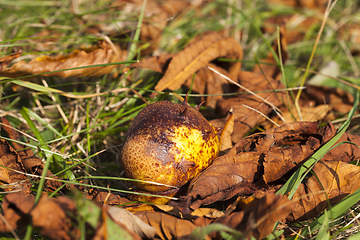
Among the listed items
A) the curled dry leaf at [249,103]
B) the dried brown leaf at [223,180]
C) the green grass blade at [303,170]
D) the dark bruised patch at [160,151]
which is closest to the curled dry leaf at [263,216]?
the dried brown leaf at [223,180]

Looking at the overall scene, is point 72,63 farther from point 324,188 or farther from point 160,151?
point 324,188

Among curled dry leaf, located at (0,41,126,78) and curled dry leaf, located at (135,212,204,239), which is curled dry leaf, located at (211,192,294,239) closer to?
curled dry leaf, located at (135,212,204,239)

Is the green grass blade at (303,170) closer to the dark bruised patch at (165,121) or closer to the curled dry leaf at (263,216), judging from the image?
the curled dry leaf at (263,216)

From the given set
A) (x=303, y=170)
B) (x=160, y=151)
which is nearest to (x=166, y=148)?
(x=160, y=151)

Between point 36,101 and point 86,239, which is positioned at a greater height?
point 36,101

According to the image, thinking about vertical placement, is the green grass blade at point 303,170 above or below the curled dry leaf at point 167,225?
above

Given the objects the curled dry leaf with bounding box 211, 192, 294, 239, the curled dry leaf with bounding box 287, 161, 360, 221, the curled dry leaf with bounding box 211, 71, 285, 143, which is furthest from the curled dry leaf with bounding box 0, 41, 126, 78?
the curled dry leaf with bounding box 287, 161, 360, 221

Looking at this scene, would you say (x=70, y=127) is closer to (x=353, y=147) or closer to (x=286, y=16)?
(x=353, y=147)

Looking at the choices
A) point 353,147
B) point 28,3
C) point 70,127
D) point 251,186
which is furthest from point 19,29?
point 353,147
